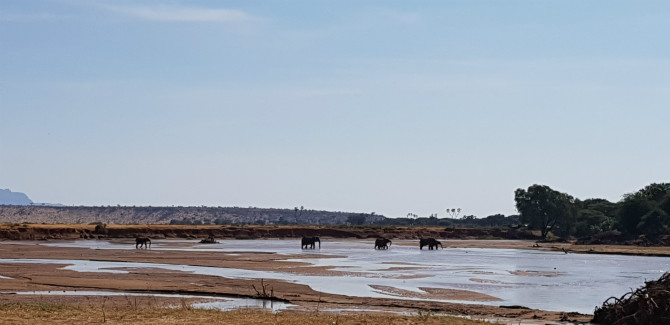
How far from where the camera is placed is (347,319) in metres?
19.9

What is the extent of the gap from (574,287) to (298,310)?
16.0 metres

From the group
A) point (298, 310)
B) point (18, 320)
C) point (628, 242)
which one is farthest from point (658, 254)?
point (18, 320)

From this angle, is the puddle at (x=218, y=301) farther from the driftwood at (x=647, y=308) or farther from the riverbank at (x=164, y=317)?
the driftwood at (x=647, y=308)

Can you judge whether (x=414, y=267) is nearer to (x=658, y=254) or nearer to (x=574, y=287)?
(x=574, y=287)

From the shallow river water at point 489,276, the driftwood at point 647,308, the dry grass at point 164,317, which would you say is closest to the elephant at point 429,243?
the shallow river water at point 489,276

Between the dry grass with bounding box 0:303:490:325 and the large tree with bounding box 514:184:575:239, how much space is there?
8851 centimetres

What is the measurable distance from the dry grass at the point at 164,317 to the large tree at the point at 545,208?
88.5 m

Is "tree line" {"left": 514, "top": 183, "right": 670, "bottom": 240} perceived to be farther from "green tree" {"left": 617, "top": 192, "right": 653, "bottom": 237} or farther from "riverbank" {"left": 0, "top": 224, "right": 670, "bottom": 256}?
"riverbank" {"left": 0, "top": 224, "right": 670, "bottom": 256}

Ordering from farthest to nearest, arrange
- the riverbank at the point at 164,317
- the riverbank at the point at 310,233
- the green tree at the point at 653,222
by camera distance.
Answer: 1. the green tree at the point at 653,222
2. the riverbank at the point at 310,233
3. the riverbank at the point at 164,317

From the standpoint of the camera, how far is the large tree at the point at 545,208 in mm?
105812

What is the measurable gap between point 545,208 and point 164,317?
92080mm

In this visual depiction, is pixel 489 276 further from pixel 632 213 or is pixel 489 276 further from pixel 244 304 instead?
pixel 632 213

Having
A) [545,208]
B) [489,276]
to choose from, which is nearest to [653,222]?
[545,208]

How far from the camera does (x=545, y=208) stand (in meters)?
106
